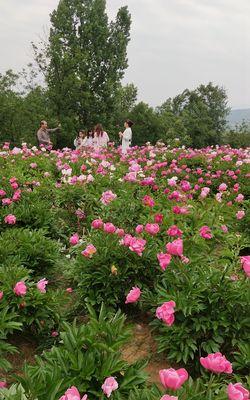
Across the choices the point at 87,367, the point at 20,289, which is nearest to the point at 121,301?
the point at 20,289

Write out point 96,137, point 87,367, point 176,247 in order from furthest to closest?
point 96,137 < point 176,247 < point 87,367

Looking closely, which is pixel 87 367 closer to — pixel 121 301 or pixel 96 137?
pixel 121 301

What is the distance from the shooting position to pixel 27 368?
2.18 metres

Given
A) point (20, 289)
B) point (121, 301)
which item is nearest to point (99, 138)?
point (121, 301)

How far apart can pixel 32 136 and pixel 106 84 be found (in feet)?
36.7

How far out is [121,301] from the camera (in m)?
3.70

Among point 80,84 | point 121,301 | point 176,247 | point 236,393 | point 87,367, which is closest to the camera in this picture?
point 236,393

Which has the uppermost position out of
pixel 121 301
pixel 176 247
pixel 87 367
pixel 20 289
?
pixel 176 247

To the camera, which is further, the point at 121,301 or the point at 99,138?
the point at 99,138

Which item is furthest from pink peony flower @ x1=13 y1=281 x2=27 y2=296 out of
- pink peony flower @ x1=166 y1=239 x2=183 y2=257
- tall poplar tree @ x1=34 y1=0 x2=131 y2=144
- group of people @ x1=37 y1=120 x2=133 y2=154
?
tall poplar tree @ x1=34 y1=0 x2=131 y2=144

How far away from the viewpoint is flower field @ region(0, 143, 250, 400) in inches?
86.7

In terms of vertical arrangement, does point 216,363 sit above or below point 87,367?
above

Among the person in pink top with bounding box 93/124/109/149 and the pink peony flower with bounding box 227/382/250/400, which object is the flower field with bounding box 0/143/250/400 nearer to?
the pink peony flower with bounding box 227/382/250/400

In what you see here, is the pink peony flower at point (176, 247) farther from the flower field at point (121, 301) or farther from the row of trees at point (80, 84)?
the row of trees at point (80, 84)
